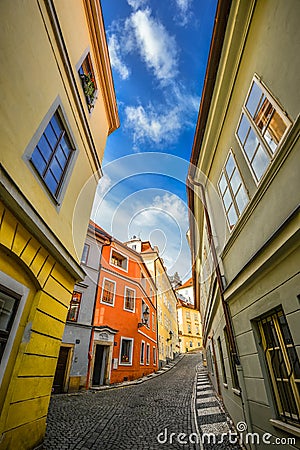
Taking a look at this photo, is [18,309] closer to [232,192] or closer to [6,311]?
[6,311]

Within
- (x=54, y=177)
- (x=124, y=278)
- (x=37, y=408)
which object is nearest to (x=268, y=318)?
(x=37, y=408)

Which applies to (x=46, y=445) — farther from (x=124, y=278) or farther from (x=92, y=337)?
(x=124, y=278)

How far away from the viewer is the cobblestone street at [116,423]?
15.4 feet

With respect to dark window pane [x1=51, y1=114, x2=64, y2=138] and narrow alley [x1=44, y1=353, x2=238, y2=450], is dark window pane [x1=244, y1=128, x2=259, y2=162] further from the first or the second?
narrow alley [x1=44, y1=353, x2=238, y2=450]

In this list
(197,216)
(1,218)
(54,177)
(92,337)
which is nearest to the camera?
(1,218)

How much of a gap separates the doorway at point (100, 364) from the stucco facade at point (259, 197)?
10.7 meters

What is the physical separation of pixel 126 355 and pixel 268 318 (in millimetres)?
15231

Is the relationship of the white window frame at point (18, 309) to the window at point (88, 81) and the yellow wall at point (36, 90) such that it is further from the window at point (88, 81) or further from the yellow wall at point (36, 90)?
the window at point (88, 81)

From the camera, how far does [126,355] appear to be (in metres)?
16.2

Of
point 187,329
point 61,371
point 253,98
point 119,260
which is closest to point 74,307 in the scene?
point 61,371

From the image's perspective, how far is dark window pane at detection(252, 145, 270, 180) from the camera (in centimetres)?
368

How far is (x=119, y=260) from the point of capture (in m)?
18.5

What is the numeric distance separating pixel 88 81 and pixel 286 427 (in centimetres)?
817

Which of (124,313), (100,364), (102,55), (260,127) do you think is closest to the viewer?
(260,127)
